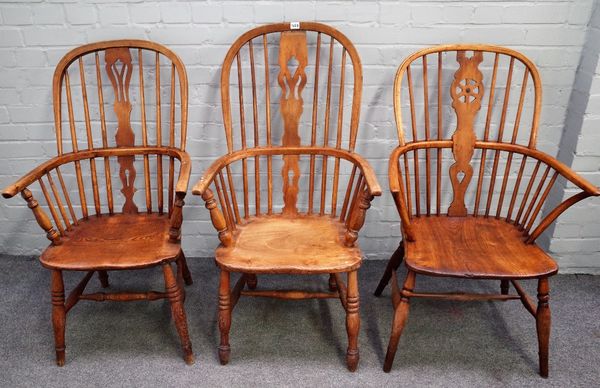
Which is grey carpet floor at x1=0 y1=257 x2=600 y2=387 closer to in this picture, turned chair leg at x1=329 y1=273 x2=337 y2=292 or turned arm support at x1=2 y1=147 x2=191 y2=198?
turned chair leg at x1=329 y1=273 x2=337 y2=292

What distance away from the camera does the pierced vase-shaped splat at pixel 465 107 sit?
1917mm

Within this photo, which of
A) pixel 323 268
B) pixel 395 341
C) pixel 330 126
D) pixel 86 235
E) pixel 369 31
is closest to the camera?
pixel 323 268

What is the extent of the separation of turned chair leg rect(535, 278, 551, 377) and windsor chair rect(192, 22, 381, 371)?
0.61 meters

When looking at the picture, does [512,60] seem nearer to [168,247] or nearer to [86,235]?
[168,247]

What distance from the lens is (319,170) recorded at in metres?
2.25

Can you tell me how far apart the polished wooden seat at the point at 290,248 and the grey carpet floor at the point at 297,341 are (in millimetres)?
419

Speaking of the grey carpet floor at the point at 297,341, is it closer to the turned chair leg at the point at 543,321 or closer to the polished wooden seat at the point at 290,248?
the turned chair leg at the point at 543,321

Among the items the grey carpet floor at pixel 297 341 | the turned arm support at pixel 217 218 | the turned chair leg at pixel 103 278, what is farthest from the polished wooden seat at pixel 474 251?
the turned chair leg at pixel 103 278

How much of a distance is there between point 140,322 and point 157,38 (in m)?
1.18

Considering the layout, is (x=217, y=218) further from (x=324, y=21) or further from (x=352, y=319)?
(x=324, y=21)

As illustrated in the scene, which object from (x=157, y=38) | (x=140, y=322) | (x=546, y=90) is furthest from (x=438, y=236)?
(x=157, y=38)

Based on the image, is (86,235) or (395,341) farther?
(86,235)

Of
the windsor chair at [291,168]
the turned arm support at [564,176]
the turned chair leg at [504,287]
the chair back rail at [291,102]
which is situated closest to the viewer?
the turned arm support at [564,176]

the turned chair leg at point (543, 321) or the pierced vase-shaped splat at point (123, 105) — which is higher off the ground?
the pierced vase-shaped splat at point (123, 105)
